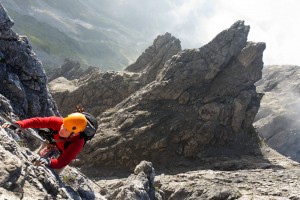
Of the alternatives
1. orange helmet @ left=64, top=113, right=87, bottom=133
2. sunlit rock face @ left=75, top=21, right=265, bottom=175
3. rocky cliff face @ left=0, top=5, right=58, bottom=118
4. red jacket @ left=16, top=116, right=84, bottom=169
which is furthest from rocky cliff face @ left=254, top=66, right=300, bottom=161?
orange helmet @ left=64, top=113, right=87, bottom=133

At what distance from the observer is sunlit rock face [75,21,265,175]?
48844 mm

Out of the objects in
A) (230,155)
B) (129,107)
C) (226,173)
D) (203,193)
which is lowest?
(203,193)

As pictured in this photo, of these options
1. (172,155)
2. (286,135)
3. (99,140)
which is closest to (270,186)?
(172,155)

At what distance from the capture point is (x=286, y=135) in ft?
Answer: 327

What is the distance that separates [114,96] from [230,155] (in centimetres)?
2445

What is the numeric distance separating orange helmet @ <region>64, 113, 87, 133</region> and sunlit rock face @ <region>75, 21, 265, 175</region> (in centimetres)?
3646

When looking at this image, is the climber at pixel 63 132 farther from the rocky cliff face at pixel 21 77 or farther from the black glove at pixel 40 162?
the rocky cliff face at pixel 21 77

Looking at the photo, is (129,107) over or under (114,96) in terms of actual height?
under

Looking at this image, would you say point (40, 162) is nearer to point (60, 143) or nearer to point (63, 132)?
point (60, 143)

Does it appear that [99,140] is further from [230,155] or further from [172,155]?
[230,155]

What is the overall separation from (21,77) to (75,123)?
15.3 metres

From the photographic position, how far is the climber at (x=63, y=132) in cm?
1146

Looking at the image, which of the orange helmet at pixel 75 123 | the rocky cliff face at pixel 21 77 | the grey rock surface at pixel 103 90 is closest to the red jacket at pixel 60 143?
the orange helmet at pixel 75 123

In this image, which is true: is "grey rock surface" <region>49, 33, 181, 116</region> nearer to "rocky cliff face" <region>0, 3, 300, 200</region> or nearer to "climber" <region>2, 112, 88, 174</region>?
"rocky cliff face" <region>0, 3, 300, 200</region>
